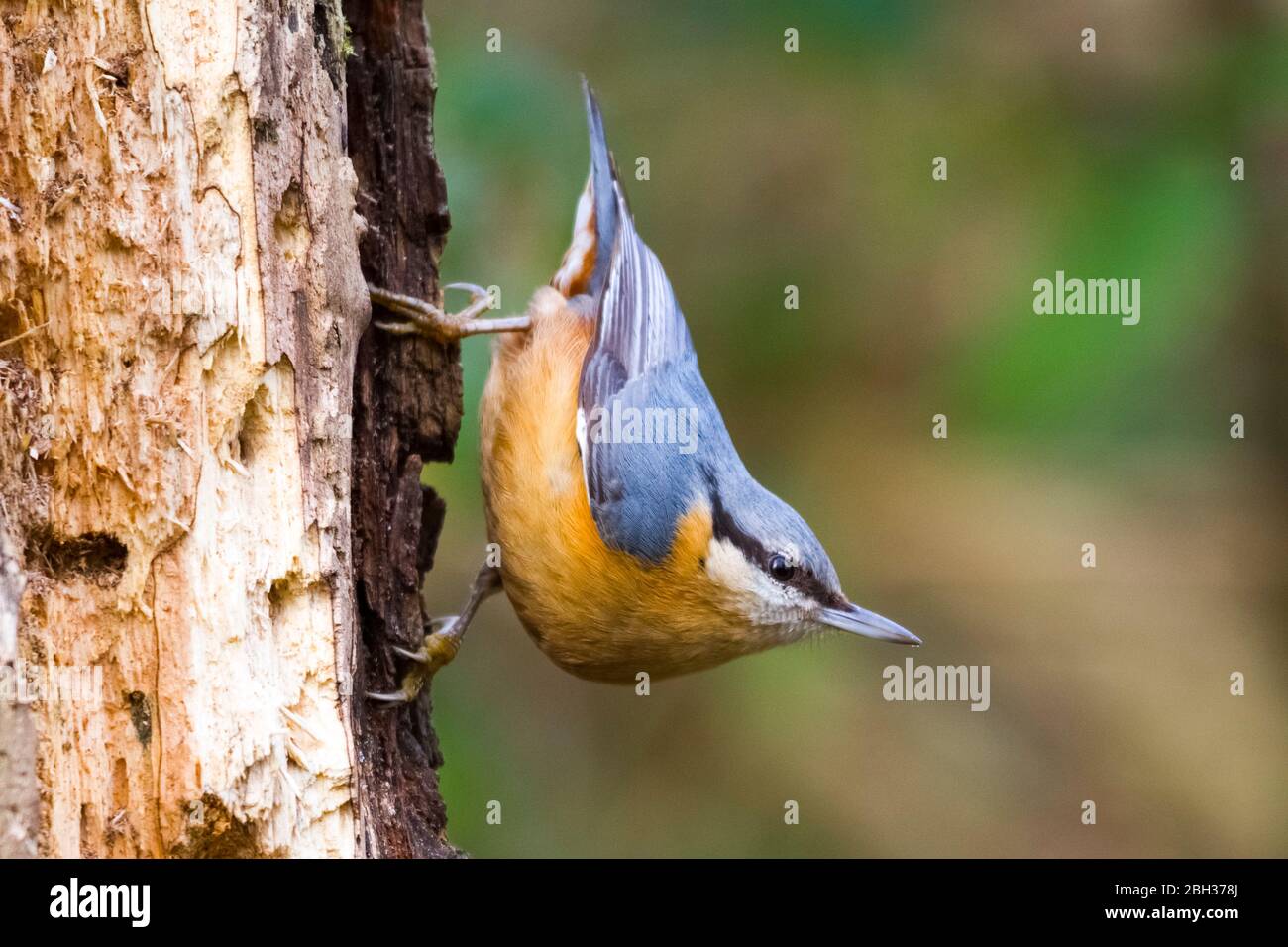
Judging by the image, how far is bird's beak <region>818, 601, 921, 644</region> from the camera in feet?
11.2

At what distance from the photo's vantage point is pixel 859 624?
3.44 meters

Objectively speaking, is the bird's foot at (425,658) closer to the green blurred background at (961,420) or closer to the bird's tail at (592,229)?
the green blurred background at (961,420)

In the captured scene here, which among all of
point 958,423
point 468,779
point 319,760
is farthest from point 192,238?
point 958,423

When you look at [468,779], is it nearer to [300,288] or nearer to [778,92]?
[300,288]

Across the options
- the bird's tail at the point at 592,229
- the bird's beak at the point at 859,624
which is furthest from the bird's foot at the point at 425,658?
the bird's tail at the point at 592,229

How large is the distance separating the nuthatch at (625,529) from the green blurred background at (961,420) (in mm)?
598

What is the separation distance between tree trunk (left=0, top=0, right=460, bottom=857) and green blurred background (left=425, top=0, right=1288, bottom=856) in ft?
5.03

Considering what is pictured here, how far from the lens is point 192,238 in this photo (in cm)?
235

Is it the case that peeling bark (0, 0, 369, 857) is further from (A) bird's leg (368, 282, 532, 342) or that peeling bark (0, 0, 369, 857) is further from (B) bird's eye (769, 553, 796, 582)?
(B) bird's eye (769, 553, 796, 582)

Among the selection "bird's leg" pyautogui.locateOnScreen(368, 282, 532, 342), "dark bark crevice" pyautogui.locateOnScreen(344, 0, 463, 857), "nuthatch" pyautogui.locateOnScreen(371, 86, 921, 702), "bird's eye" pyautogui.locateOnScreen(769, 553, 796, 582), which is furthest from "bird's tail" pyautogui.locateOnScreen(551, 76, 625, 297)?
"bird's eye" pyautogui.locateOnScreen(769, 553, 796, 582)

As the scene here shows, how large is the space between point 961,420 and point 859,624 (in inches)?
79.8

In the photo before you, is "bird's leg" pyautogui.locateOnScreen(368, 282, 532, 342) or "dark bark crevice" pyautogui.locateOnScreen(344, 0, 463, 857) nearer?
"dark bark crevice" pyautogui.locateOnScreen(344, 0, 463, 857)

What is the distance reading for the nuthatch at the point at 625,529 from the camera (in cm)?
328

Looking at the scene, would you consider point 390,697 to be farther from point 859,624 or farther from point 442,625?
point 859,624
